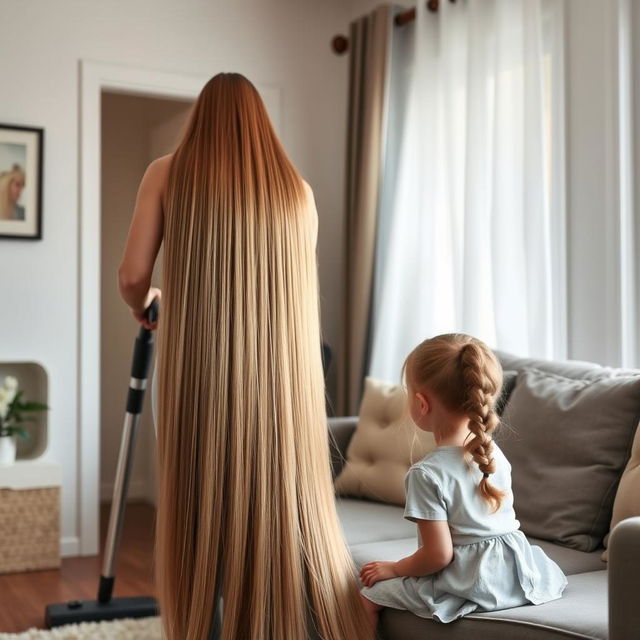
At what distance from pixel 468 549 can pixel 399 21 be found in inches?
114

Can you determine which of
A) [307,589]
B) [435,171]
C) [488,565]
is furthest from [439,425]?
[435,171]

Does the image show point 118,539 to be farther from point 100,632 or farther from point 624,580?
point 624,580

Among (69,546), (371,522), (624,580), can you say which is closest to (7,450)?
(69,546)

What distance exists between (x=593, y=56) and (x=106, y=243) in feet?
10.4

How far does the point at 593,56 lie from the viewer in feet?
10.3

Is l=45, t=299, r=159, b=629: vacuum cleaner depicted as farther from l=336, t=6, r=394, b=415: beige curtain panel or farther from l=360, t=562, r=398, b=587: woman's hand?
l=336, t=6, r=394, b=415: beige curtain panel

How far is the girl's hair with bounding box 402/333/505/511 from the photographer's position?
192 centimetres

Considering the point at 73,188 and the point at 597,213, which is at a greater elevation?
the point at 73,188

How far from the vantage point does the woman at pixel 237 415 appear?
6.54ft

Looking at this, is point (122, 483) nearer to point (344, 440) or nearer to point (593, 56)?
point (344, 440)

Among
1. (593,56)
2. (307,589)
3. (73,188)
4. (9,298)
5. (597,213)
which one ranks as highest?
(593,56)

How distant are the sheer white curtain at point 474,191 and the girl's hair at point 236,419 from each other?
1520 mm

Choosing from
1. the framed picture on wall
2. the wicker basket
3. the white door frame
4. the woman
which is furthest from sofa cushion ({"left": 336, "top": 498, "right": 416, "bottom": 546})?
the framed picture on wall

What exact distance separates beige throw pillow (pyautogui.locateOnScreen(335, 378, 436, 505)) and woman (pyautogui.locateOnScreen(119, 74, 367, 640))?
93 centimetres
